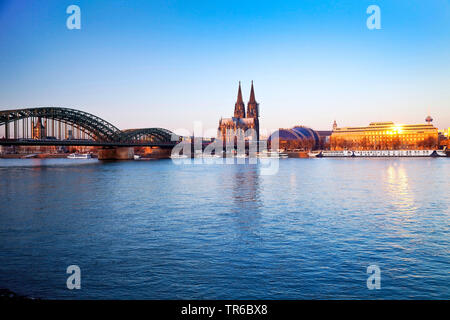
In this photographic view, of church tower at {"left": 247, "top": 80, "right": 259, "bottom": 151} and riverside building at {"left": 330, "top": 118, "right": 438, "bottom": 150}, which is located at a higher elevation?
church tower at {"left": 247, "top": 80, "right": 259, "bottom": 151}

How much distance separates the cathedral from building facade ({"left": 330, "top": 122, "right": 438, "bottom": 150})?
30972 millimetres

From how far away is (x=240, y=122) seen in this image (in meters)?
161

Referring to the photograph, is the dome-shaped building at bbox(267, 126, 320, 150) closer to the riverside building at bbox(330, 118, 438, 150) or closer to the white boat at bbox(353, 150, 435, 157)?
the riverside building at bbox(330, 118, 438, 150)

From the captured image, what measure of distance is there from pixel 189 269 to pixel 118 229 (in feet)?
20.1

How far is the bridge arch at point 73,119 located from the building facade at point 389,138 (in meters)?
83.6

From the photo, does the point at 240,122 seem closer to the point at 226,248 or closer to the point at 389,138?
the point at 389,138

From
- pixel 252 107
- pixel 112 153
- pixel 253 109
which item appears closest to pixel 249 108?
pixel 252 107

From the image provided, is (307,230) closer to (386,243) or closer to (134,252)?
(386,243)

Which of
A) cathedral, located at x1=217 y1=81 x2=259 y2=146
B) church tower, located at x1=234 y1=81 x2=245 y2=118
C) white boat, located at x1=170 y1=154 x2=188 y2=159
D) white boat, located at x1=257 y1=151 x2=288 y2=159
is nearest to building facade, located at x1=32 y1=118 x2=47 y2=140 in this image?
white boat, located at x1=170 y1=154 x2=188 y2=159

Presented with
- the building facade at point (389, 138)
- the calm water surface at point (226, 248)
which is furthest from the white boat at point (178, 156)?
the calm water surface at point (226, 248)

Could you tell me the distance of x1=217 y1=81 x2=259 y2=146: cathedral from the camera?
156m

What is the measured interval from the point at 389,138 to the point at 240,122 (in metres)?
53.9

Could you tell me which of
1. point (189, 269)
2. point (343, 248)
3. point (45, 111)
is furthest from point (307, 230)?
point (45, 111)

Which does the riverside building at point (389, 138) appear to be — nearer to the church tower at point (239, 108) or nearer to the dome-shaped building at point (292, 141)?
the dome-shaped building at point (292, 141)
